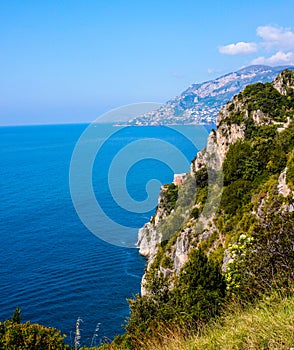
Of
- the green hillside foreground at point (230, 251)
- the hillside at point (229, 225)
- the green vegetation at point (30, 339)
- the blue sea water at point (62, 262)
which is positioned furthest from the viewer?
the blue sea water at point (62, 262)

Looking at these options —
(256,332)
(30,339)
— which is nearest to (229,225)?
(30,339)

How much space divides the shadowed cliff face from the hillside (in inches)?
4.5

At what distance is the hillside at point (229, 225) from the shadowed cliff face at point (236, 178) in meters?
0.11

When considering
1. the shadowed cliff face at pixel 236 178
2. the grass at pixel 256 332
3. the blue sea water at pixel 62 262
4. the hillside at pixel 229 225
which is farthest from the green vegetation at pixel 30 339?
the blue sea water at pixel 62 262

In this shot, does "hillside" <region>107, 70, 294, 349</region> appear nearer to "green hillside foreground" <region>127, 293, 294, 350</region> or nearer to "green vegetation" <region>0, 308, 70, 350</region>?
"green hillside foreground" <region>127, 293, 294, 350</region>

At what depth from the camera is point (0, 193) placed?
317 feet

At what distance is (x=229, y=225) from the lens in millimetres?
31328

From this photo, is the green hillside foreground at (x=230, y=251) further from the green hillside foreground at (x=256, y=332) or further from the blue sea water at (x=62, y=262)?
the blue sea water at (x=62, y=262)

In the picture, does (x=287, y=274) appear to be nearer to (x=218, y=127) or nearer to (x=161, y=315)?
(x=161, y=315)

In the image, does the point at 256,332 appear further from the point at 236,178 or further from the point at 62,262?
the point at 62,262

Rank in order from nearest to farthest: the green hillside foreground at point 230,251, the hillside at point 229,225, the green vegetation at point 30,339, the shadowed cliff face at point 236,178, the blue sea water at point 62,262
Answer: the green hillside foreground at point 230,251
the hillside at point 229,225
the green vegetation at point 30,339
the shadowed cliff face at point 236,178
the blue sea water at point 62,262

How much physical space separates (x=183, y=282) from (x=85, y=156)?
13156 cm

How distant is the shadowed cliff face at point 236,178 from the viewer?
29.3 metres

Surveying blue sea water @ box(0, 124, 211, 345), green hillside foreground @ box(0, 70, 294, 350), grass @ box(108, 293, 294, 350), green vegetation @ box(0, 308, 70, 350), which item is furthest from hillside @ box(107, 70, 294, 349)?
blue sea water @ box(0, 124, 211, 345)
